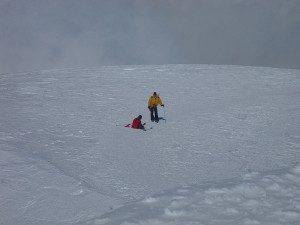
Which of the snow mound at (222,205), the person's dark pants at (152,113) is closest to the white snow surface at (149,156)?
the snow mound at (222,205)

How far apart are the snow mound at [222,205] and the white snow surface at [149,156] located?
2cm

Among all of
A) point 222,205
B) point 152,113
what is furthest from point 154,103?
point 222,205

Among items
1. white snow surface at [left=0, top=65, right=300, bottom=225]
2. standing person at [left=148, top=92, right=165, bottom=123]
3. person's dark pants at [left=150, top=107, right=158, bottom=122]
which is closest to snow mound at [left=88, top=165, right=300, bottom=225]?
white snow surface at [left=0, top=65, right=300, bottom=225]

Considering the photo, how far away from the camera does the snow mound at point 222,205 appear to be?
630cm

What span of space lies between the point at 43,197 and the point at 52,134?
487 cm

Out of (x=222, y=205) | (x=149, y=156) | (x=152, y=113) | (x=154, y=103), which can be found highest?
(x=154, y=103)

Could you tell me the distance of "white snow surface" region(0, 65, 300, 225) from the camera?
683cm

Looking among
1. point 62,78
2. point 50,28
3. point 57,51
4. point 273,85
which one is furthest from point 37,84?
point 50,28

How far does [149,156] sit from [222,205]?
3.92m

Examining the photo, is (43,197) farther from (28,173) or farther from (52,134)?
(52,134)

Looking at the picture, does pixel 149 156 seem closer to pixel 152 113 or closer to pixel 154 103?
pixel 154 103

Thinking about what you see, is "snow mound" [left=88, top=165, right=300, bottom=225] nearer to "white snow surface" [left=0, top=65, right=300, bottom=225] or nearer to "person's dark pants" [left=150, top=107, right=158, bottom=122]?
"white snow surface" [left=0, top=65, right=300, bottom=225]

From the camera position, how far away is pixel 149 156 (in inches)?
412

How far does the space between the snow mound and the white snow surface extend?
0.06 feet
